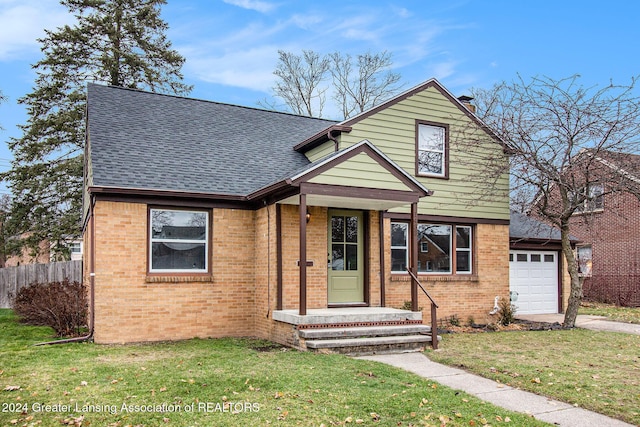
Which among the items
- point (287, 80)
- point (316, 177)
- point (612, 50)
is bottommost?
point (316, 177)

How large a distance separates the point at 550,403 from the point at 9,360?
26.2 ft

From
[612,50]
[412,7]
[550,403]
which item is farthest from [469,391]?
[612,50]

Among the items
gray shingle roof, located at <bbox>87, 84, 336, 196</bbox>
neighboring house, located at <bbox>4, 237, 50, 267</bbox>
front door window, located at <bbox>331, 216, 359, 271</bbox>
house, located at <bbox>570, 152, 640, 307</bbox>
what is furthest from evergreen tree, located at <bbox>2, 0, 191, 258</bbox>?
house, located at <bbox>570, 152, 640, 307</bbox>

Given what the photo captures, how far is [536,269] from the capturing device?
60.6ft

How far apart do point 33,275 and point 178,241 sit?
1220 centimetres

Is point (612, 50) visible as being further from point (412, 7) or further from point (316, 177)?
point (316, 177)

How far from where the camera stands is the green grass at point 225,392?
19.4 feet

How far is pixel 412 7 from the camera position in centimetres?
1366

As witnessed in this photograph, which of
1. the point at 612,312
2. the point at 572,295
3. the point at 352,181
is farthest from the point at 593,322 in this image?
the point at 352,181

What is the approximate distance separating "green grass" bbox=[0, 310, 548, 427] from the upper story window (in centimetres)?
698

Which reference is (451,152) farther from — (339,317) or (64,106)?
(64,106)

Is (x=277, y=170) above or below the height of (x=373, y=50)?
below

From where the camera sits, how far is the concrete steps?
9969 mm

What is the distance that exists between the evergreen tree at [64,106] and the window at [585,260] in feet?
73.2
